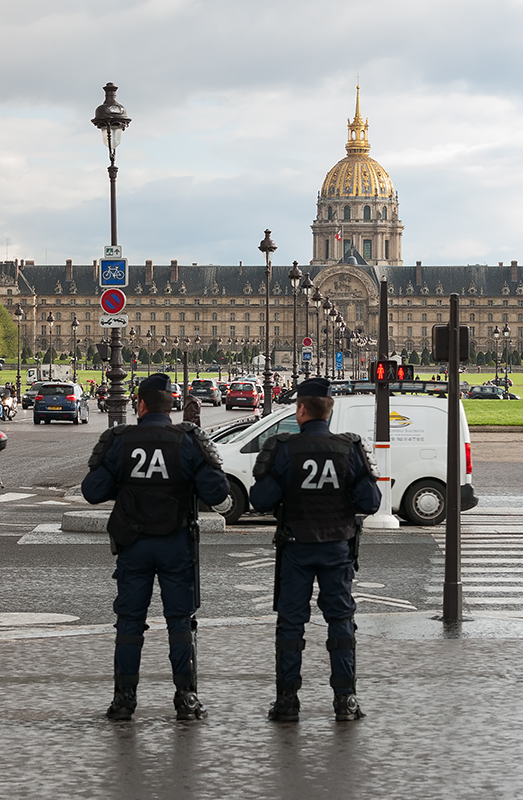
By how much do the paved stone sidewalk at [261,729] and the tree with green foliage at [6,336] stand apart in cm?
14396

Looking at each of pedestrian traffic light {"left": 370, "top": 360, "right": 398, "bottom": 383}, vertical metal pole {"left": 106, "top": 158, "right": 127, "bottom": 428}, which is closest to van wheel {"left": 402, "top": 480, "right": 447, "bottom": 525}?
pedestrian traffic light {"left": 370, "top": 360, "right": 398, "bottom": 383}

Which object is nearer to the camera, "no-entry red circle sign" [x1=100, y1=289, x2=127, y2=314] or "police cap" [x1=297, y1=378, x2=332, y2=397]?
"police cap" [x1=297, y1=378, x2=332, y2=397]

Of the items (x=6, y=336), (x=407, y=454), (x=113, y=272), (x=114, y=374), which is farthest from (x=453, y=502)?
(x=6, y=336)

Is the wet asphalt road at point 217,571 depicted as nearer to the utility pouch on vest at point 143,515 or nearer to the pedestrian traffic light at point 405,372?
the pedestrian traffic light at point 405,372

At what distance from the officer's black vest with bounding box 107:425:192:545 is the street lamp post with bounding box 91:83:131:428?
1191 centimetres

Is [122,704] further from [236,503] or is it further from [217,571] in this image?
[236,503]

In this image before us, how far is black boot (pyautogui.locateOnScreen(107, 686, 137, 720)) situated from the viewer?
17.8 ft

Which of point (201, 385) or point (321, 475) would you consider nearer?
point (321, 475)

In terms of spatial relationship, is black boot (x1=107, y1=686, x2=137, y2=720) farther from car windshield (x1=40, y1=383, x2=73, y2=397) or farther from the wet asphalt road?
car windshield (x1=40, y1=383, x2=73, y2=397)

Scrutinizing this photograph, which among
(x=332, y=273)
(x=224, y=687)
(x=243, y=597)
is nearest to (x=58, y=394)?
(x=243, y=597)

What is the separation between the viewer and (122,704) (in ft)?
17.9

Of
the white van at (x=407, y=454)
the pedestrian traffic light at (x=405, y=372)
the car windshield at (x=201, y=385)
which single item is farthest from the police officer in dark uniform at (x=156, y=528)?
the car windshield at (x=201, y=385)

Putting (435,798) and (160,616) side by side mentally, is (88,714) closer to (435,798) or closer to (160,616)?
(435,798)

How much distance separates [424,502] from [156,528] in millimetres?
8671
